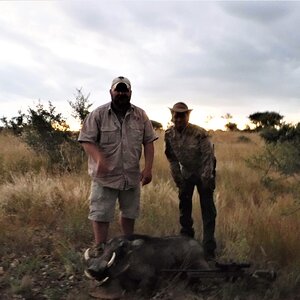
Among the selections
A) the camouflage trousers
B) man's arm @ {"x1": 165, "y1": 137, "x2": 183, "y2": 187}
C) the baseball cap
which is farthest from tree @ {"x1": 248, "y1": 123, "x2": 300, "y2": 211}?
the baseball cap

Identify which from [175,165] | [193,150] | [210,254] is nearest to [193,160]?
[193,150]

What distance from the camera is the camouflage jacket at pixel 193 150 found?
5.98m

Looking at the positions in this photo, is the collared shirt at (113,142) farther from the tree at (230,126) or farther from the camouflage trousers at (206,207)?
the tree at (230,126)

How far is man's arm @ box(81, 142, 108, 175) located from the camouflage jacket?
100 cm

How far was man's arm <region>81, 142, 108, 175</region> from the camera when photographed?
18.0 ft

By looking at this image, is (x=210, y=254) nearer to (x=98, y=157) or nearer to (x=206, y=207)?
(x=206, y=207)

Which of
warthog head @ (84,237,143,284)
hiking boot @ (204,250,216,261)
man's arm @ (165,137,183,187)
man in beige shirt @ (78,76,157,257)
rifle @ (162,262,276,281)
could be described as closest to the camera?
warthog head @ (84,237,143,284)

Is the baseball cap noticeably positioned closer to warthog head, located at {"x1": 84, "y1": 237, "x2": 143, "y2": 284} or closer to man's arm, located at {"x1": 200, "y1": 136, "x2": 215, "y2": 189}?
man's arm, located at {"x1": 200, "y1": 136, "x2": 215, "y2": 189}

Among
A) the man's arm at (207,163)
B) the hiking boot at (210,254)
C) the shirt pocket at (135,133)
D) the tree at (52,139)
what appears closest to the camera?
the shirt pocket at (135,133)

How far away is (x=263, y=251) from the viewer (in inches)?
235

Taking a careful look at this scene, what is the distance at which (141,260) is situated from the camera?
5.12 m

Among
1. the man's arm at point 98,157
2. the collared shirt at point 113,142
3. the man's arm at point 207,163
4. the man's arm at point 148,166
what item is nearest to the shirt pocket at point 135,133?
the collared shirt at point 113,142

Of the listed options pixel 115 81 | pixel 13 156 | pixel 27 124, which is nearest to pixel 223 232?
pixel 115 81

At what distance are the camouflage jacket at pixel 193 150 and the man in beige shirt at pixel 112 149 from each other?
18.9 inches
